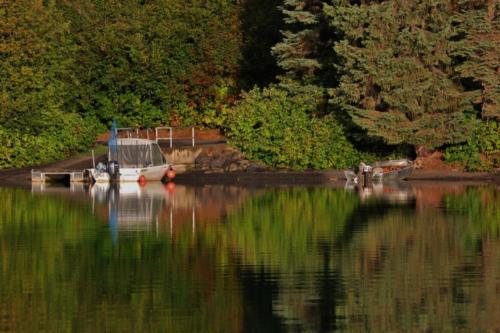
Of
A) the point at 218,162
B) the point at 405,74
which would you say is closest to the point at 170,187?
the point at 218,162

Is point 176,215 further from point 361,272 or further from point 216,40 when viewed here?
point 216,40

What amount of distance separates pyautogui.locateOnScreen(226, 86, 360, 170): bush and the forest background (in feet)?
0.21

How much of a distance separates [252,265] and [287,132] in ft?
115

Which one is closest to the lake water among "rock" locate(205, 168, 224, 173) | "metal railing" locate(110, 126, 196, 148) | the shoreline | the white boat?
the shoreline

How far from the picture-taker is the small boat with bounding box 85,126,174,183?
62969mm

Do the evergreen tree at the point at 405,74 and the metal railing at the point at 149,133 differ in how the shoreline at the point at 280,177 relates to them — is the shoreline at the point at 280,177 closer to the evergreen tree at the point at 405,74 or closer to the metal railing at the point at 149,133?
the evergreen tree at the point at 405,74

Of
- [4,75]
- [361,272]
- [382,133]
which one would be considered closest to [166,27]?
[4,75]

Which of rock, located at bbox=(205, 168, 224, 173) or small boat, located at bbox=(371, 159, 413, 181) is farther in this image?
rock, located at bbox=(205, 168, 224, 173)

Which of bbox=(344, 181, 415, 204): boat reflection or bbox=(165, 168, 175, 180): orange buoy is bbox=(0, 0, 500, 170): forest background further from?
bbox=(165, 168, 175, 180): orange buoy

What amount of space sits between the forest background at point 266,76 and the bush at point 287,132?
0.06 metres

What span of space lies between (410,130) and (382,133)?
1.20 m

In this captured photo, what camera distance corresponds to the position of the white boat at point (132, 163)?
6297 cm

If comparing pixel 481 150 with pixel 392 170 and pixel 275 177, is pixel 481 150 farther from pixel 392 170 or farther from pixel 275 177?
pixel 275 177

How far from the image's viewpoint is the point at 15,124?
67.7 m
